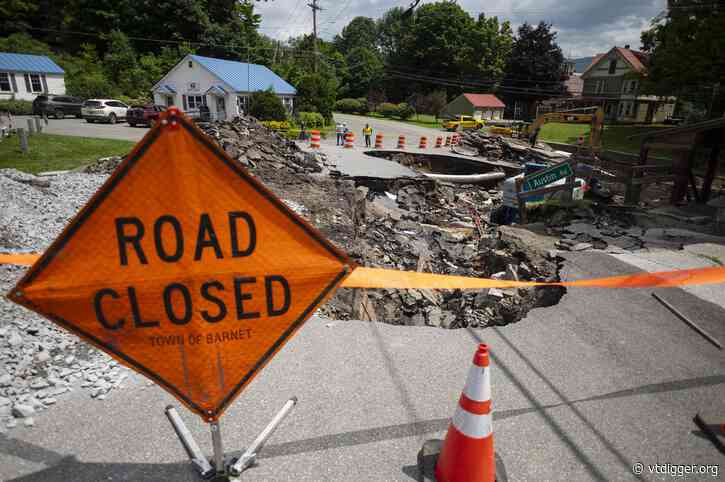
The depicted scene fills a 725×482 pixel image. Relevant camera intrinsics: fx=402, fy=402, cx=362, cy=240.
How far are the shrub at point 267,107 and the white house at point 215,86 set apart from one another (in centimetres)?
428

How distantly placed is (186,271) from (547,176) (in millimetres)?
10390

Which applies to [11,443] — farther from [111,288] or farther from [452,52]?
[452,52]

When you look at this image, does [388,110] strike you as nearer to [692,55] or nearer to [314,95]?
[314,95]

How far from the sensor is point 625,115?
5694 cm

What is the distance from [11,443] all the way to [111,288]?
1690 millimetres

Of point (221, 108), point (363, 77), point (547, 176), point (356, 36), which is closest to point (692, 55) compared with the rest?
point (547, 176)

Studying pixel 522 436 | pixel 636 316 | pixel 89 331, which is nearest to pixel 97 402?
pixel 89 331

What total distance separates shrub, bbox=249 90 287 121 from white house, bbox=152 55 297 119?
4.28 meters

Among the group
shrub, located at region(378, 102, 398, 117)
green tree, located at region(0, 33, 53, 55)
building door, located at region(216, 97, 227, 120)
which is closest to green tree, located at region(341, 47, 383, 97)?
shrub, located at region(378, 102, 398, 117)

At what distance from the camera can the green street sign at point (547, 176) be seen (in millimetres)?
10031

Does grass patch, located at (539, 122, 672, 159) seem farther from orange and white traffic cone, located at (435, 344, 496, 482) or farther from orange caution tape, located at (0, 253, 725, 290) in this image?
orange and white traffic cone, located at (435, 344, 496, 482)

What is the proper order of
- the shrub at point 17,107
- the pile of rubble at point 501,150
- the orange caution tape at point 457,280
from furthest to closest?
the shrub at point 17,107 < the pile of rubble at point 501,150 < the orange caution tape at point 457,280

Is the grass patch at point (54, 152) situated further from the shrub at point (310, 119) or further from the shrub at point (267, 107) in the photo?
the shrub at point (310, 119)

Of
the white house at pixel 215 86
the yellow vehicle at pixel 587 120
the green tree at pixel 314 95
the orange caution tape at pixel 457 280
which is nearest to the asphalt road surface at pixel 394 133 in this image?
the green tree at pixel 314 95
